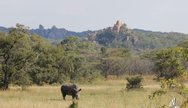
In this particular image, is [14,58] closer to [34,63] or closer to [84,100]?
[34,63]

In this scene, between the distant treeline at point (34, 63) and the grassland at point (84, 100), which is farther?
the distant treeline at point (34, 63)

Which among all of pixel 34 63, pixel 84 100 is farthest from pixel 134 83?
pixel 84 100

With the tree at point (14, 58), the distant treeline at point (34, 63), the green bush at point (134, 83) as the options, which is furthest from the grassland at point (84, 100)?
the green bush at point (134, 83)

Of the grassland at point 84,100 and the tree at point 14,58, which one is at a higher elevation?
the tree at point 14,58

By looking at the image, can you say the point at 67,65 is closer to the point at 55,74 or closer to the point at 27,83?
the point at 55,74

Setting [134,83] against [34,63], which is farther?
[34,63]

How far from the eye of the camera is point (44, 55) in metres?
54.1

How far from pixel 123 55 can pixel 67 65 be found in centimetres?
6017

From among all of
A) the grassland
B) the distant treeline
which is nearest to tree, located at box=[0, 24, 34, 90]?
the distant treeline

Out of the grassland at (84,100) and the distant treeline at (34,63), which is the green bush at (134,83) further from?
the distant treeline at (34,63)

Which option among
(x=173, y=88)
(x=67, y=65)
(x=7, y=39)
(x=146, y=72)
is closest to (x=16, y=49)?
(x=7, y=39)

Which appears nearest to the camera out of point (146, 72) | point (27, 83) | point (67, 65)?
point (27, 83)

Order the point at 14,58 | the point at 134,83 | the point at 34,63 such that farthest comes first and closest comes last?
the point at 34,63
the point at 134,83
the point at 14,58

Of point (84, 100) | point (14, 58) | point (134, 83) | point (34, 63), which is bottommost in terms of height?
point (134, 83)
